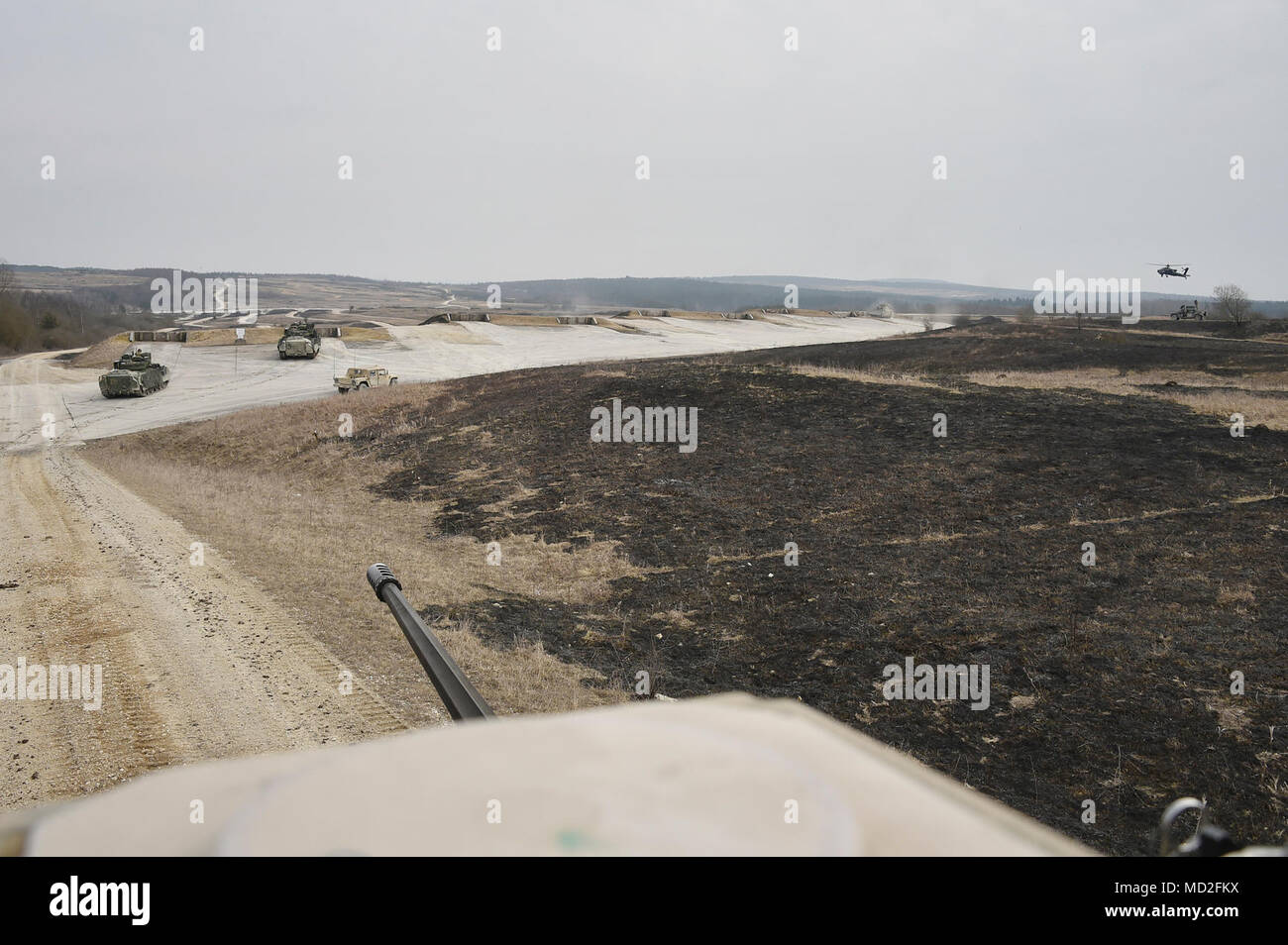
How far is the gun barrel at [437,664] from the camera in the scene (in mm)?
4113

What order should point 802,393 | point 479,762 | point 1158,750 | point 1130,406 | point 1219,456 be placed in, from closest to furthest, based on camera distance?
point 479,762 → point 1158,750 → point 1219,456 → point 1130,406 → point 802,393

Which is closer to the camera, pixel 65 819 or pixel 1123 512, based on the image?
pixel 65 819

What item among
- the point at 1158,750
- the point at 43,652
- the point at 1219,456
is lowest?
the point at 1158,750

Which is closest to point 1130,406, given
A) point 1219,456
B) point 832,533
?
point 1219,456

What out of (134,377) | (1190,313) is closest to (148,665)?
(134,377)

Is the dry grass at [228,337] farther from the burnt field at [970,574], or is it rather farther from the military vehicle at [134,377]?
the burnt field at [970,574]

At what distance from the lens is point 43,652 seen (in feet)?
28.6

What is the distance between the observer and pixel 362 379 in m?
41.1

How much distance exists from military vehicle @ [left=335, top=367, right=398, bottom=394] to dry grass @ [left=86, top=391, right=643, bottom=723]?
11.3 meters

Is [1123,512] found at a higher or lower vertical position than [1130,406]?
lower

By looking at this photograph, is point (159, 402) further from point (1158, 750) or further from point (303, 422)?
point (1158, 750)

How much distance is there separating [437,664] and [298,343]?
56.4 meters
